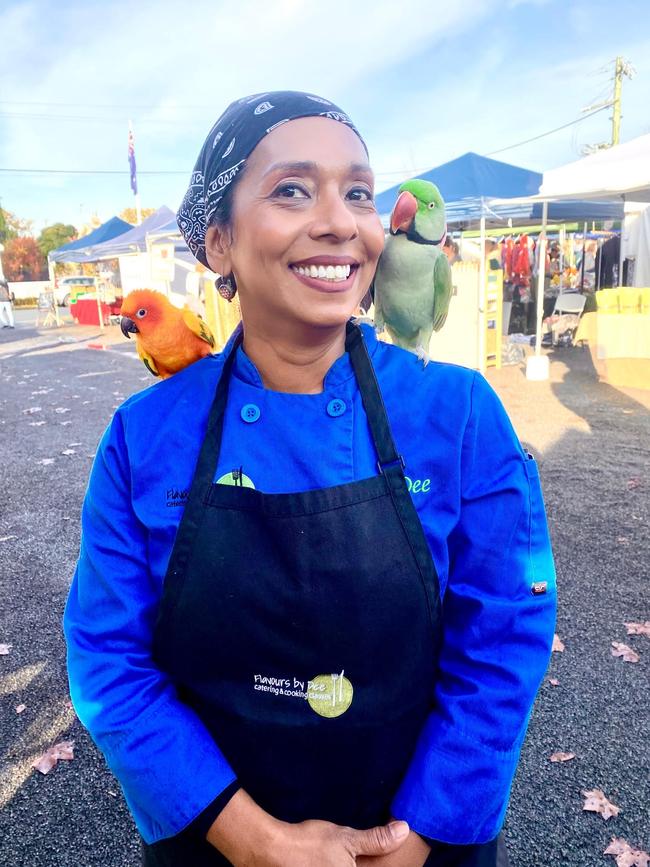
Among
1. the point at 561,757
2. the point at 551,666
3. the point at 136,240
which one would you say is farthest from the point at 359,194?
the point at 136,240

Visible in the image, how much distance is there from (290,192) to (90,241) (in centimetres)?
2277

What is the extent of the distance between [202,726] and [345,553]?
1.46 ft

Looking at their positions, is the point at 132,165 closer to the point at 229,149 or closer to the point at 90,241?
the point at 90,241

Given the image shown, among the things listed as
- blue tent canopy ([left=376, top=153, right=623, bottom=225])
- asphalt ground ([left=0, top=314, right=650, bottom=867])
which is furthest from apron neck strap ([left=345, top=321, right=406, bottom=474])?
blue tent canopy ([left=376, top=153, right=623, bottom=225])

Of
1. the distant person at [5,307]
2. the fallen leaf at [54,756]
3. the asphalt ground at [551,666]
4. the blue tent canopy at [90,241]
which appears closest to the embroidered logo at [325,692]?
the asphalt ground at [551,666]

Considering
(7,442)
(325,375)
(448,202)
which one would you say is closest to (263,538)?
(325,375)

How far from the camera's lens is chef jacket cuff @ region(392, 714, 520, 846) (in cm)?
109

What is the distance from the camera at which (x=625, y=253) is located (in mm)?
A: 16359

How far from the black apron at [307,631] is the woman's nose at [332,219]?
0.35 meters

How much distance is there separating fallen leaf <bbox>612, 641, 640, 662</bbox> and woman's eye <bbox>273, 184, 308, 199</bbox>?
3060 millimetres

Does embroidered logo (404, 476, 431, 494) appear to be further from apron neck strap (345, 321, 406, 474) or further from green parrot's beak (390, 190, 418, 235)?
green parrot's beak (390, 190, 418, 235)

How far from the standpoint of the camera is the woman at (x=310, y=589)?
1100 mm

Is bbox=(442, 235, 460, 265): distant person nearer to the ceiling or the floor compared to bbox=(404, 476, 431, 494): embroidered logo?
nearer to the ceiling

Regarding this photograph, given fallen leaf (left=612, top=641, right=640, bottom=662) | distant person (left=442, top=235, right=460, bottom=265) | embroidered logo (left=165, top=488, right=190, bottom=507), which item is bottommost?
fallen leaf (left=612, top=641, right=640, bottom=662)
